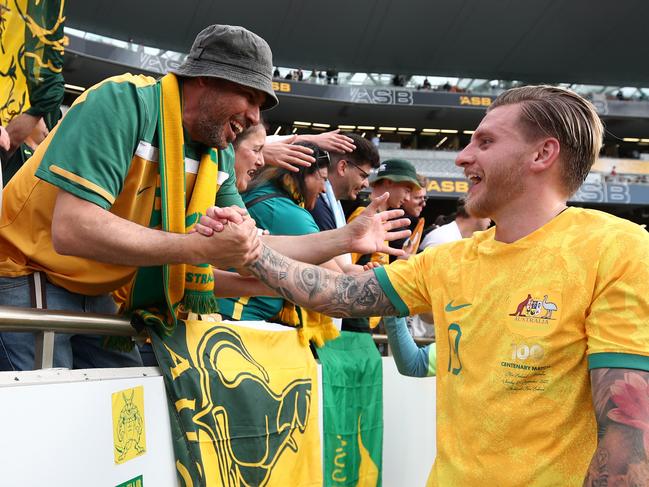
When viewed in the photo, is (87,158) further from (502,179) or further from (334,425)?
(334,425)

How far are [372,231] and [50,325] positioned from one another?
135cm

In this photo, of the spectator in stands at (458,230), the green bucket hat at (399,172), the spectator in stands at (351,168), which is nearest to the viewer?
the spectator in stands at (351,168)

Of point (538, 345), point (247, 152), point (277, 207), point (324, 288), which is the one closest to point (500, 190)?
point (538, 345)

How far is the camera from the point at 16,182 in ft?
7.01

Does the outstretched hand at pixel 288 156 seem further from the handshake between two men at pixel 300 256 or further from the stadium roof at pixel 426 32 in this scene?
the stadium roof at pixel 426 32

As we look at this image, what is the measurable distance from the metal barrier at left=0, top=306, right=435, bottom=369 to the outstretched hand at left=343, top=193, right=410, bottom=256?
91cm

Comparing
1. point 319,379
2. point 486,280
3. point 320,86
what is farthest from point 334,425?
point 320,86

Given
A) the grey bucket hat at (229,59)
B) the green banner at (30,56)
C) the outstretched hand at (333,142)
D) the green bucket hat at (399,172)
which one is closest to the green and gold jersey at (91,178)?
the grey bucket hat at (229,59)

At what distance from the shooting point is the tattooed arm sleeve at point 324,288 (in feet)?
7.20

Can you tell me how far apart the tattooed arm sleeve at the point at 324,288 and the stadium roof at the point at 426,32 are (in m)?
29.3

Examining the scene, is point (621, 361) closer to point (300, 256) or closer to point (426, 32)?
point (300, 256)

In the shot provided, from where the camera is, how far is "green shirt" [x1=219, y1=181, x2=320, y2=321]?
2.96m

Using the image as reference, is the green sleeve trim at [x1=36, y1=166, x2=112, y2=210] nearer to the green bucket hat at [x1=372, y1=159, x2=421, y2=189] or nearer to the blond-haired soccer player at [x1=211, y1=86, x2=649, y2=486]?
the blond-haired soccer player at [x1=211, y1=86, x2=649, y2=486]

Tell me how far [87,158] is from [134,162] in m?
0.21
